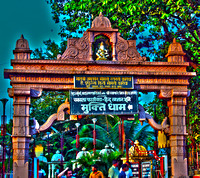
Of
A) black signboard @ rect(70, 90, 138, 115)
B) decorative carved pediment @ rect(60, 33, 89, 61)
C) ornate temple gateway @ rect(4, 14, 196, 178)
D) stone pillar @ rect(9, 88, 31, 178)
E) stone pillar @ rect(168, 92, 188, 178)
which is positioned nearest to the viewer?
stone pillar @ rect(9, 88, 31, 178)

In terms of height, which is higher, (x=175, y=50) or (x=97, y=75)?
(x=175, y=50)

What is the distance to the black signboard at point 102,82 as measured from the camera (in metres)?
11.8

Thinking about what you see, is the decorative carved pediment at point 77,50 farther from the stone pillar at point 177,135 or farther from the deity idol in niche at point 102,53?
the stone pillar at point 177,135

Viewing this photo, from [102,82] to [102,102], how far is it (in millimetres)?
582

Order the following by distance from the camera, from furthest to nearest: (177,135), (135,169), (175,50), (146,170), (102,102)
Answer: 1. (135,169)
2. (146,170)
3. (175,50)
4. (177,135)
5. (102,102)

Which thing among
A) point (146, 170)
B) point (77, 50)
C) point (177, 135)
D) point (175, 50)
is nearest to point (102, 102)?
point (77, 50)

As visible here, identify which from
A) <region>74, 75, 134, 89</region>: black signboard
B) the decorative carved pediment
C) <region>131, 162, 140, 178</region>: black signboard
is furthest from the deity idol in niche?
<region>131, 162, 140, 178</region>: black signboard

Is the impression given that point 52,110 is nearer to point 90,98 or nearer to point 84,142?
point 84,142

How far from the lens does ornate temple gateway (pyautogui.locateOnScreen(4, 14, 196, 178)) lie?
11523 millimetres

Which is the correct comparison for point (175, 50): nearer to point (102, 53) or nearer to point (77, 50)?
point (102, 53)

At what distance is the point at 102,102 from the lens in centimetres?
1187

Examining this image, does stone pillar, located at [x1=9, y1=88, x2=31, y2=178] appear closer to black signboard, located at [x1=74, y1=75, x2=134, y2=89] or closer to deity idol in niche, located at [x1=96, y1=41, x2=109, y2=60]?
black signboard, located at [x1=74, y1=75, x2=134, y2=89]

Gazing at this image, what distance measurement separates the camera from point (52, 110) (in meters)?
26.2

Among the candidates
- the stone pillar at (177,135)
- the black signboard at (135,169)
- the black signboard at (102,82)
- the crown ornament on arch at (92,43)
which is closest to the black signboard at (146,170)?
the black signboard at (135,169)
